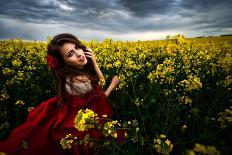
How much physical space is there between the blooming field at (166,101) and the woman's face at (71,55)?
21.1 inches

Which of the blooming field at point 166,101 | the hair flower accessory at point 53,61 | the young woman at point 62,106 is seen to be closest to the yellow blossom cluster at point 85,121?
the blooming field at point 166,101

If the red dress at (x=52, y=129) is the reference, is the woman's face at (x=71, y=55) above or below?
above

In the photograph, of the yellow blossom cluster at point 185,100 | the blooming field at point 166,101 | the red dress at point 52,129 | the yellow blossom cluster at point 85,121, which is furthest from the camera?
the red dress at point 52,129

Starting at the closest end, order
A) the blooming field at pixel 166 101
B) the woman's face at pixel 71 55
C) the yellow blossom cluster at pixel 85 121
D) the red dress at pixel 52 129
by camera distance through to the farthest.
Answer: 1. the yellow blossom cluster at pixel 85 121
2. the blooming field at pixel 166 101
3. the red dress at pixel 52 129
4. the woman's face at pixel 71 55

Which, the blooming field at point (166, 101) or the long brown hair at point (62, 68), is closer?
the blooming field at point (166, 101)

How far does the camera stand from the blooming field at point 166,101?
1.93m

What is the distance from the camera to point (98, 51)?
6.61m

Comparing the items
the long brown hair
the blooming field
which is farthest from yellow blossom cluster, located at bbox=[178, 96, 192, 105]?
the long brown hair

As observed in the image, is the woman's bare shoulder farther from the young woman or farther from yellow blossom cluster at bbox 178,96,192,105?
yellow blossom cluster at bbox 178,96,192,105

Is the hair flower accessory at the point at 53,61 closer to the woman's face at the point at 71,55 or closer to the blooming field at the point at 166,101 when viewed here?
the woman's face at the point at 71,55

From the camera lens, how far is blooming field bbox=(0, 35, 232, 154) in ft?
6.34

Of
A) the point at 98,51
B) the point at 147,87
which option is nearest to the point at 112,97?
the point at 147,87

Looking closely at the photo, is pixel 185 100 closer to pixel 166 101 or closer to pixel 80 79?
pixel 166 101

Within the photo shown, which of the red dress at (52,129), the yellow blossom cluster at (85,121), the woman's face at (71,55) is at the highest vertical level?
the woman's face at (71,55)
